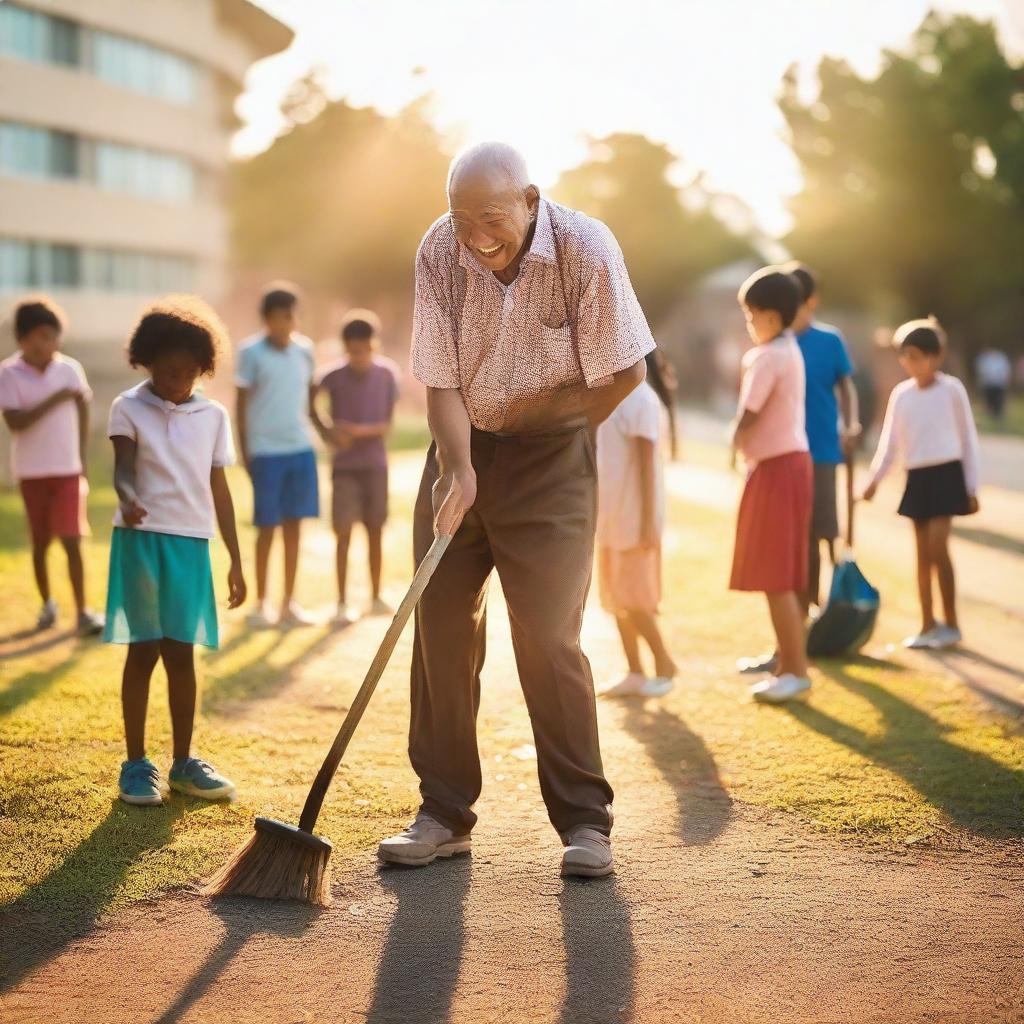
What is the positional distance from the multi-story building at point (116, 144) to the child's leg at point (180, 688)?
29.1 metres

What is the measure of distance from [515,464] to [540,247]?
0.63 meters

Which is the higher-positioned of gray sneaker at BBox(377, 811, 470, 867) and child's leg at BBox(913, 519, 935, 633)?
child's leg at BBox(913, 519, 935, 633)

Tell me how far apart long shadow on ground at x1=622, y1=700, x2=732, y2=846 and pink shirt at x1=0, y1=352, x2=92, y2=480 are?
3576 mm

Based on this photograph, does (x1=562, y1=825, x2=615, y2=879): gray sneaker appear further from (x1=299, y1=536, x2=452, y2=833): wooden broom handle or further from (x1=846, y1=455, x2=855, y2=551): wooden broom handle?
(x1=846, y1=455, x2=855, y2=551): wooden broom handle

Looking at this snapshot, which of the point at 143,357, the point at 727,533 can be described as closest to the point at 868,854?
the point at 143,357

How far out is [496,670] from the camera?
725 cm

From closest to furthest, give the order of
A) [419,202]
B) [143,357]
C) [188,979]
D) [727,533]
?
[188,979], [143,357], [727,533], [419,202]

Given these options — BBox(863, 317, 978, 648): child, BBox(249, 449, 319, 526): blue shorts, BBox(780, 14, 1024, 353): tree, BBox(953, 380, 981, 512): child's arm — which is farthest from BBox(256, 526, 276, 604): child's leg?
BBox(780, 14, 1024, 353): tree

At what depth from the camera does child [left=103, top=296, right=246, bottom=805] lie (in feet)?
15.9

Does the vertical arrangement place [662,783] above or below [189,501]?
below

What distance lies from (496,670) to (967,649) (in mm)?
2498

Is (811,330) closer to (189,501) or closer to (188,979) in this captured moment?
(189,501)

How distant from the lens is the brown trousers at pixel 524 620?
419 centimetres

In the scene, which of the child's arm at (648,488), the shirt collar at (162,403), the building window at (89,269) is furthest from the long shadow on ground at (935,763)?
the building window at (89,269)
